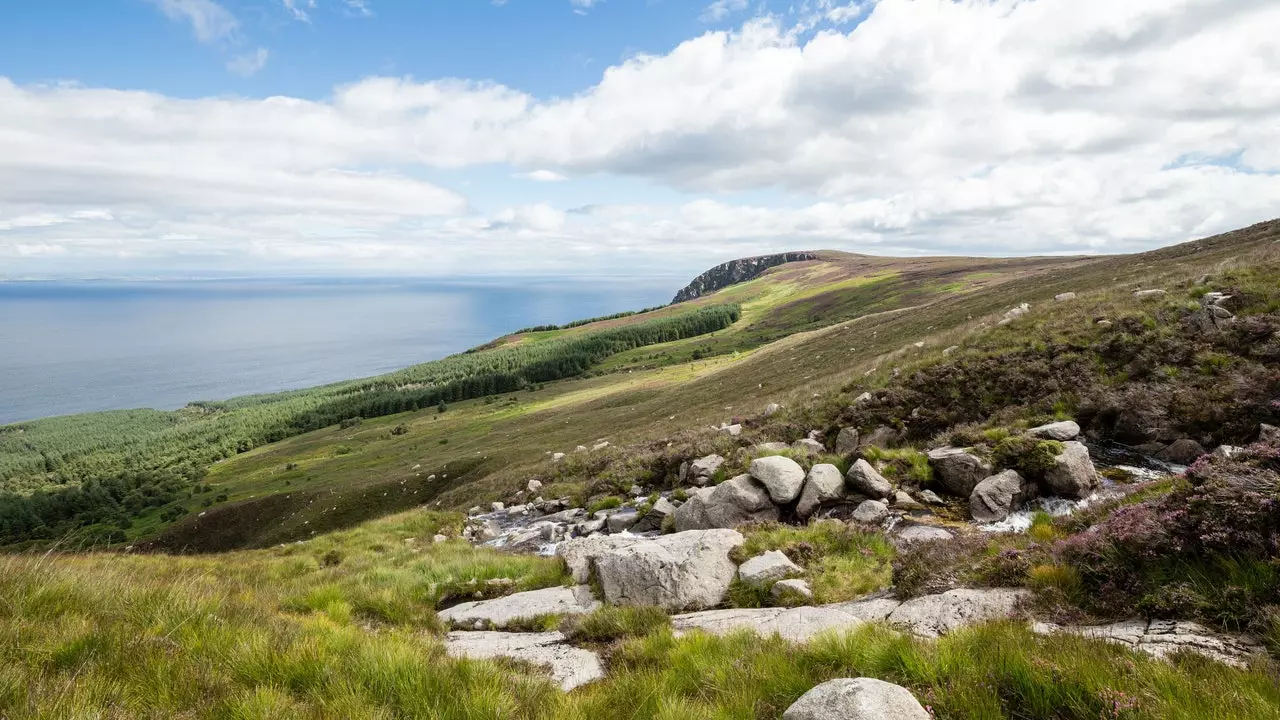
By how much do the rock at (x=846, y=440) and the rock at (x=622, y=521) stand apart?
7.11 meters

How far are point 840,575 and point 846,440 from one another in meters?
9.50

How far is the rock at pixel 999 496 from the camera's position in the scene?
1159cm

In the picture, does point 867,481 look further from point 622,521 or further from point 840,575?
point 622,521

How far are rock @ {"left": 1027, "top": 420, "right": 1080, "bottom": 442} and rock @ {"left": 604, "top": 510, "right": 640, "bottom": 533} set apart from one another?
443 inches

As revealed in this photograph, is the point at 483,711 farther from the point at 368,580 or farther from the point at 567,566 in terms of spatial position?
the point at 368,580

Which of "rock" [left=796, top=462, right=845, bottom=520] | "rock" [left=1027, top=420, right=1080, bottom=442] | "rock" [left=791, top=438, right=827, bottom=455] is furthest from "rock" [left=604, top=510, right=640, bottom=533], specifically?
"rock" [left=1027, top=420, right=1080, bottom=442]

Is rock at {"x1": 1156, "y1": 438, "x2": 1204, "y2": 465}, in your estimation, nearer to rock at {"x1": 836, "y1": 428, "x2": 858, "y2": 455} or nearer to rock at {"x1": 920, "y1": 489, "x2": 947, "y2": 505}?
rock at {"x1": 920, "y1": 489, "x2": 947, "y2": 505}

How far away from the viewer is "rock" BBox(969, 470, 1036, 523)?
11.6 m

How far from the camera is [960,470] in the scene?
13.0 m

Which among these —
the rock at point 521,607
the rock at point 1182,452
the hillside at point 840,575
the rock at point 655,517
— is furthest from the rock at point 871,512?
the rock at point 1182,452

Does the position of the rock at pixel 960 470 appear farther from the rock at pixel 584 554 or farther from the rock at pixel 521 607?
the rock at pixel 521 607

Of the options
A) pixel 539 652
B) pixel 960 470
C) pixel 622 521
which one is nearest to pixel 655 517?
pixel 622 521

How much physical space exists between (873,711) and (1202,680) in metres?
2.57

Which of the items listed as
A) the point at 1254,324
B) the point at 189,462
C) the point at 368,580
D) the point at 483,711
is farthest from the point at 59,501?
the point at 1254,324
